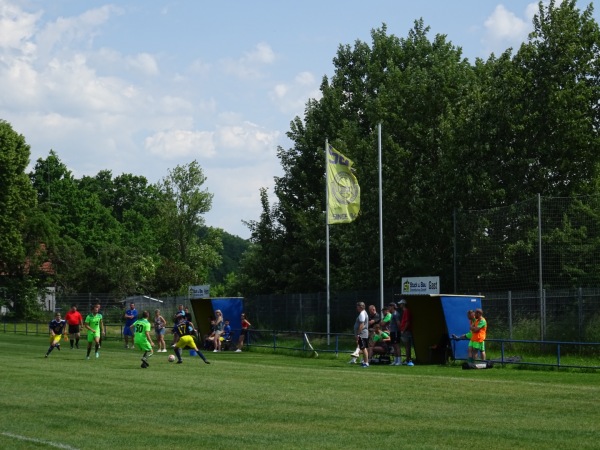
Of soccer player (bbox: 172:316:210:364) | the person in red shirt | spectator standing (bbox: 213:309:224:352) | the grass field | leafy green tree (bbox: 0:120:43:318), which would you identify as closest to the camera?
the grass field

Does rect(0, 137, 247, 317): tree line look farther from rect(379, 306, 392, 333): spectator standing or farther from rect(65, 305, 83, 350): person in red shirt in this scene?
rect(379, 306, 392, 333): spectator standing

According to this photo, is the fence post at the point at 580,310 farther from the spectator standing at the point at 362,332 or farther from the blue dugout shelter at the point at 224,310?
the blue dugout shelter at the point at 224,310

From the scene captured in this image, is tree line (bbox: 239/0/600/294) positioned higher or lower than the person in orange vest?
higher

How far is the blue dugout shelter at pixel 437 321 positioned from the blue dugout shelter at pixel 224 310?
12915 millimetres

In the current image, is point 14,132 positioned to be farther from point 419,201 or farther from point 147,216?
point 419,201

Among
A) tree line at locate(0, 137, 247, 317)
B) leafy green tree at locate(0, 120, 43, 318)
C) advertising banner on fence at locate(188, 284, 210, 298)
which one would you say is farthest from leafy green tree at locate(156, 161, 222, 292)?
advertising banner on fence at locate(188, 284, 210, 298)

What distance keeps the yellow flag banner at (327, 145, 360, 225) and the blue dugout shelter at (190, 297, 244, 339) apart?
7.03 metres

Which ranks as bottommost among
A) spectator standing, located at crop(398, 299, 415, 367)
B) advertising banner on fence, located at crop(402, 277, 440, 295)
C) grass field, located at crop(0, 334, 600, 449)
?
grass field, located at crop(0, 334, 600, 449)

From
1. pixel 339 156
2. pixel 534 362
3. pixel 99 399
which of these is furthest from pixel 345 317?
pixel 99 399

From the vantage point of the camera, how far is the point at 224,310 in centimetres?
4553

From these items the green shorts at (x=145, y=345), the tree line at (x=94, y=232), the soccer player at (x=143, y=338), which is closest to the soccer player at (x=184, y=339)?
the soccer player at (x=143, y=338)

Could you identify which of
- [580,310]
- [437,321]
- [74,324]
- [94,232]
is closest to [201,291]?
[74,324]

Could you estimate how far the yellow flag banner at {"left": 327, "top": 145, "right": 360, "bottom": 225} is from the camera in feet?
133

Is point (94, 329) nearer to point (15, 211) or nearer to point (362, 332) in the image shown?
point (362, 332)
